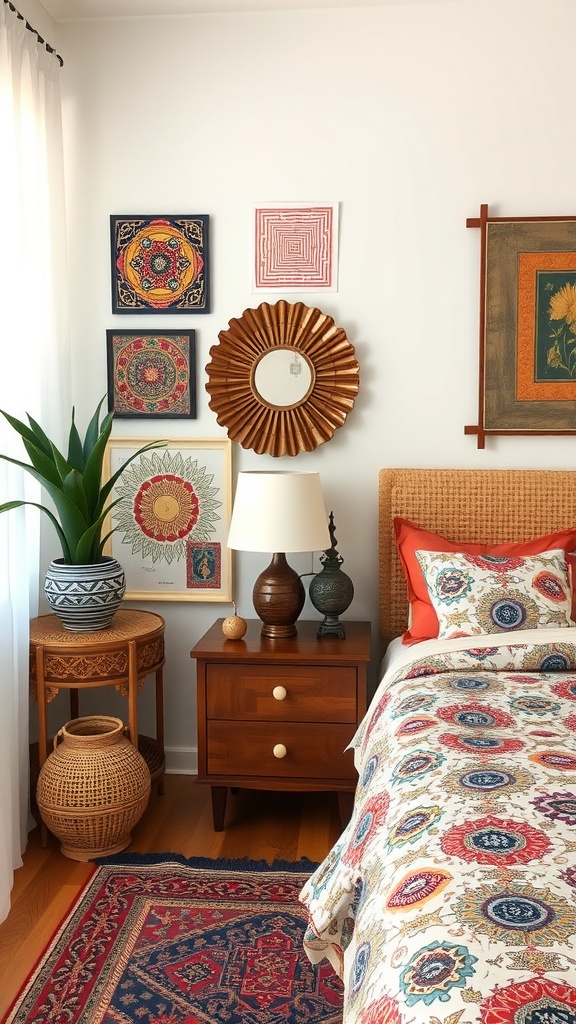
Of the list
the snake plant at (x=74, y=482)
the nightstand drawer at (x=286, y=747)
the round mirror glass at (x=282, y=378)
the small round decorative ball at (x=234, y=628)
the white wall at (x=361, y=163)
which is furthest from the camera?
the round mirror glass at (x=282, y=378)

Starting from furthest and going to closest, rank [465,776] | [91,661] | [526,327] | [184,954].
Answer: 1. [526,327]
2. [91,661]
3. [184,954]
4. [465,776]

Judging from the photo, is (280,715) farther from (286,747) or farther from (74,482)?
(74,482)

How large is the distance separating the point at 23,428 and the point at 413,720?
141 centimetres

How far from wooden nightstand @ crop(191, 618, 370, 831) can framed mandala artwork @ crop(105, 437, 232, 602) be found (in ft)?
1.63

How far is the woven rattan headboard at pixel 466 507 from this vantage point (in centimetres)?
312

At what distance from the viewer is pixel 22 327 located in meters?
2.83

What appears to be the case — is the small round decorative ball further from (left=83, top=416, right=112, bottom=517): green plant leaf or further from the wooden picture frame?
the wooden picture frame

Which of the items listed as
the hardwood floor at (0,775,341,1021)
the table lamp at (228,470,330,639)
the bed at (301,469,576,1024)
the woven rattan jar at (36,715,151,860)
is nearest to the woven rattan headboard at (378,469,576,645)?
the bed at (301,469,576,1024)

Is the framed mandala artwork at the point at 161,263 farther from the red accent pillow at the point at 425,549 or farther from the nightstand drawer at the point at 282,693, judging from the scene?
the nightstand drawer at the point at 282,693

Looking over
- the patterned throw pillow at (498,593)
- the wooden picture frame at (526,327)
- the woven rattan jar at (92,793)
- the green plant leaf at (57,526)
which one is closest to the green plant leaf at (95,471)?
the green plant leaf at (57,526)

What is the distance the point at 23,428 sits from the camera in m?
2.66

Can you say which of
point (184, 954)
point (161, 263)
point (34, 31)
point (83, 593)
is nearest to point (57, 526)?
point (83, 593)

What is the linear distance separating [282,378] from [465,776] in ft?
6.11

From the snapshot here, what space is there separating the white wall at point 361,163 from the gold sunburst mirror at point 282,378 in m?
0.07
